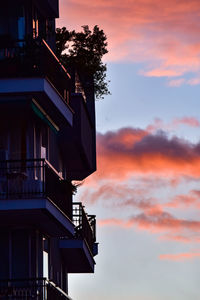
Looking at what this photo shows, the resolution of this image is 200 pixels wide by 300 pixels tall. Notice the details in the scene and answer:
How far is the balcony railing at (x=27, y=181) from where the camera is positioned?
33.6 metres

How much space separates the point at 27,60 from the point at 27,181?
3.73 m

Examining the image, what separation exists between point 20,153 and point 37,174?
0.87 meters

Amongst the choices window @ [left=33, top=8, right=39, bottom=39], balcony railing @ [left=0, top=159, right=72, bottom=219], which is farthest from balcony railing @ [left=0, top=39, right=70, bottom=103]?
balcony railing @ [left=0, top=159, right=72, bottom=219]

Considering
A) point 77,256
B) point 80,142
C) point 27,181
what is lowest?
point 77,256

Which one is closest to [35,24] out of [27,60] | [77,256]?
[27,60]

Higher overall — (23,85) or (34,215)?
(23,85)

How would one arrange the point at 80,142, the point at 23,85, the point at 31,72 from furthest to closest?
1. the point at 80,142
2. the point at 31,72
3. the point at 23,85

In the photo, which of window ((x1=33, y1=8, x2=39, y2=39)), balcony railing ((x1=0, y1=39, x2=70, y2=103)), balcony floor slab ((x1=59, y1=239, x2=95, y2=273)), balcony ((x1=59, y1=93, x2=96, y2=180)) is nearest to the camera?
balcony railing ((x1=0, y1=39, x2=70, y2=103))

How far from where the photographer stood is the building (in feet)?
110

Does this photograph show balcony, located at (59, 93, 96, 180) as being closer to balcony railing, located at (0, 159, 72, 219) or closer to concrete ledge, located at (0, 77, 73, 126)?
balcony railing, located at (0, 159, 72, 219)

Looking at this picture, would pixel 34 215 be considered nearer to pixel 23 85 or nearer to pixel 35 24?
pixel 23 85

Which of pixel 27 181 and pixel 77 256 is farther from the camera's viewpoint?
pixel 77 256

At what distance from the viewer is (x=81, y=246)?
41.6m

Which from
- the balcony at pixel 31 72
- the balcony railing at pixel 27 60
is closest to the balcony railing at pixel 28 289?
the balcony at pixel 31 72
